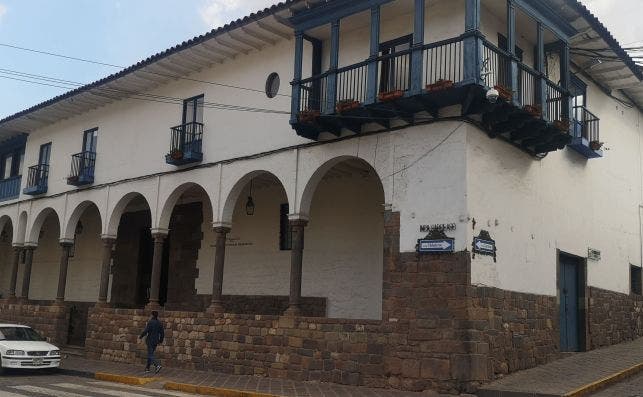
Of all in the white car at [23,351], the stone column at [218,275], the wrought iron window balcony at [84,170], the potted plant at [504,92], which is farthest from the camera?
the wrought iron window balcony at [84,170]

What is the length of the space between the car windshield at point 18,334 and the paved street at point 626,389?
12.8 metres

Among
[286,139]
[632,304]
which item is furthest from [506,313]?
[632,304]

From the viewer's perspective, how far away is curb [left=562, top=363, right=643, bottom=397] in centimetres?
1053

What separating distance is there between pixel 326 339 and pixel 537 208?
5.24m

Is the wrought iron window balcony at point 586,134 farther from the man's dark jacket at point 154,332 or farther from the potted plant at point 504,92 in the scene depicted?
the man's dark jacket at point 154,332

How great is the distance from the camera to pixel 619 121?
18.2 m

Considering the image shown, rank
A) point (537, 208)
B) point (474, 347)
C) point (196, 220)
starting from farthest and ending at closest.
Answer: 1. point (196, 220)
2. point (537, 208)
3. point (474, 347)

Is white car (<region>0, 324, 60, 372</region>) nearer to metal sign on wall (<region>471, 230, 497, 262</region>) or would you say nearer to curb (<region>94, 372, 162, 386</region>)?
curb (<region>94, 372, 162, 386</region>)

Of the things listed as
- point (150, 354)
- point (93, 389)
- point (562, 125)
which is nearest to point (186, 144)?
point (150, 354)

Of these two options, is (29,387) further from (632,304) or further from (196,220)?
(632,304)

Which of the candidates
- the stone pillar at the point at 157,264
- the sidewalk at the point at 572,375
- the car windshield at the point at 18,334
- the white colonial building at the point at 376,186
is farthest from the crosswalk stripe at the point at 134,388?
the sidewalk at the point at 572,375

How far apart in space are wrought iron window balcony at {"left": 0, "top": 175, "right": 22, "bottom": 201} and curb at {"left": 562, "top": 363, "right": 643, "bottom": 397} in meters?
21.0

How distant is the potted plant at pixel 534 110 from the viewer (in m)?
12.3

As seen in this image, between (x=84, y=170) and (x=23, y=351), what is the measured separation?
24.4 feet
